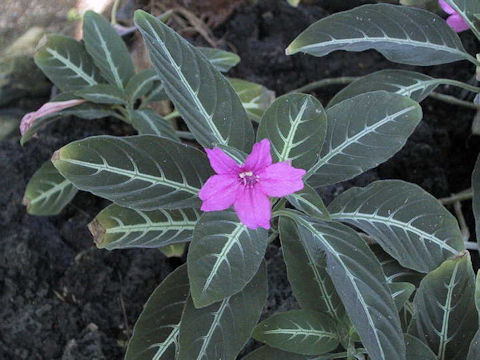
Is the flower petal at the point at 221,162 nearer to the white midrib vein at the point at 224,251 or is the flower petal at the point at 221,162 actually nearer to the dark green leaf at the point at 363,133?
the white midrib vein at the point at 224,251

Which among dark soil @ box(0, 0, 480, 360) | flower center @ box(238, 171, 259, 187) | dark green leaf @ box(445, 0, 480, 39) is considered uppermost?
dark green leaf @ box(445, 0, 480, 39)

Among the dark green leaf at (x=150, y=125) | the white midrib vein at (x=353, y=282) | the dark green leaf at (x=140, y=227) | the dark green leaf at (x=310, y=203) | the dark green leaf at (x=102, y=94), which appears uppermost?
the dark green leaf at (x=102, y=94)

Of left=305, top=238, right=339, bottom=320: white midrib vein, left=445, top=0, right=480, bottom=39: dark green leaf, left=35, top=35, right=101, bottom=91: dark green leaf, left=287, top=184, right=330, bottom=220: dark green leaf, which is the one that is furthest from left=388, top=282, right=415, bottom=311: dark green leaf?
left=35, top=35, right=101, bottom=91: dark green leaf

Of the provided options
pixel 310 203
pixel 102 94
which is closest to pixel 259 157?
pixel 310 203

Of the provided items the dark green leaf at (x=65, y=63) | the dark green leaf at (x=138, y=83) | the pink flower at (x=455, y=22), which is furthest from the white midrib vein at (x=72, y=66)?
the pink flower at (x=455, y=22)

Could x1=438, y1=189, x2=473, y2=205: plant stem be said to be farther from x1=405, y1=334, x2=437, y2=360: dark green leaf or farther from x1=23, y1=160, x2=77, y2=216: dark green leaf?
x1=23, y1=160, x2=77, y2=216: dark green leaf
